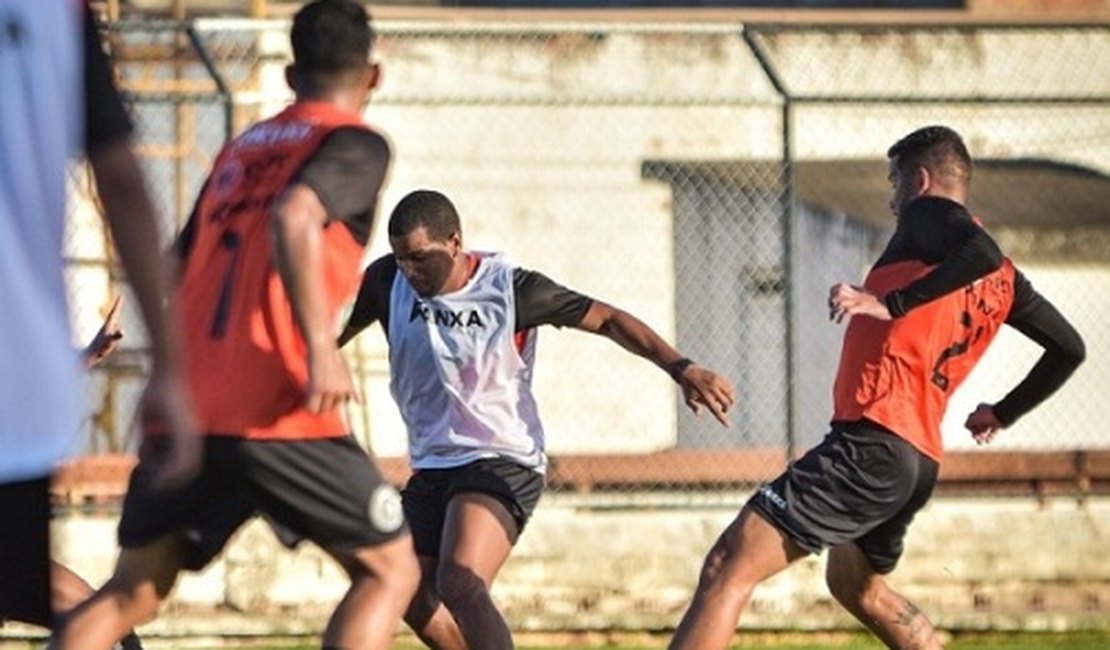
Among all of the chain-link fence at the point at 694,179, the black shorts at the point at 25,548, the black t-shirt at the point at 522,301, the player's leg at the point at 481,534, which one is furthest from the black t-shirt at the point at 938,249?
the chain-link fence at the point at 694,179

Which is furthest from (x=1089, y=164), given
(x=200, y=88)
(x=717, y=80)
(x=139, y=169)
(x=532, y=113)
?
(x=139, y=169)

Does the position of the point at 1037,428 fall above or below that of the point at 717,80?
below

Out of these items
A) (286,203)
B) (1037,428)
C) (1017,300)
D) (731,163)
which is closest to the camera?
(286,203)

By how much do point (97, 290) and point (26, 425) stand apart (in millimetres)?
14117

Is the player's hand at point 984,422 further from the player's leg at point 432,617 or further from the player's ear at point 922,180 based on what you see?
the player's leg at point 432,617

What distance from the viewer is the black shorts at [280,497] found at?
22.2 feet

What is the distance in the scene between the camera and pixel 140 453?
21.8ft

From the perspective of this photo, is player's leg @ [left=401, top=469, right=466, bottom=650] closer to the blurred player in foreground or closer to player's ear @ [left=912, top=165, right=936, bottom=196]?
the blurred player in foreground

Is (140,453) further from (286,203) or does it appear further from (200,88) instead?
(200,88)

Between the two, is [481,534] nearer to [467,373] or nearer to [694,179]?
[467,373]

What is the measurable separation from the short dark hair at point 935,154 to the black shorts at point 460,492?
Result: 168cm

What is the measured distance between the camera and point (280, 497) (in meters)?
6.79

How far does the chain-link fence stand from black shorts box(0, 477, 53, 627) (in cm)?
1263

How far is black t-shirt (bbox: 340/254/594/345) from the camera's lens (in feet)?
30.9
